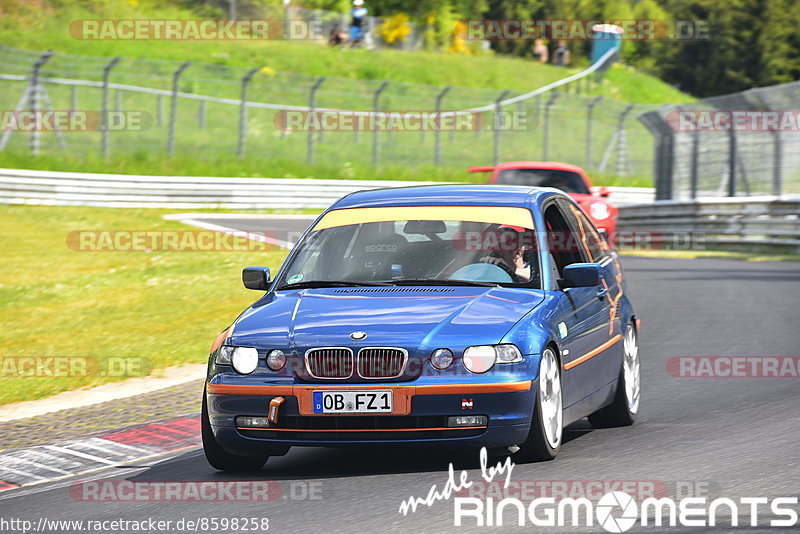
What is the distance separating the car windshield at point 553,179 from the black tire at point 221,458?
48.7 feet

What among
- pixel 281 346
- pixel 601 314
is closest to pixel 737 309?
pixel 601 314

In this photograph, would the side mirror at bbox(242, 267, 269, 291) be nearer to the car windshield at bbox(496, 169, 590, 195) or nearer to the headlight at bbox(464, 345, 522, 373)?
the headlight at bbox(464, 345, 522, 373)

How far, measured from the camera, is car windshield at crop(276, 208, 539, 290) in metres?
7.68

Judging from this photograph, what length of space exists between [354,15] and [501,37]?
30.2 m

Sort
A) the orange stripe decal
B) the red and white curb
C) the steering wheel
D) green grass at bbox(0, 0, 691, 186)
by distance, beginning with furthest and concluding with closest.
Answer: green grass at bbox(0, 0, 691, 186) → the red and white curb → the steering wheel → the orange stripe decal

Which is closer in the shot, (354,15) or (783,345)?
(783,345)

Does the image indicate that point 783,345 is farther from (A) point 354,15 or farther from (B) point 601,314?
(A) point 354,15

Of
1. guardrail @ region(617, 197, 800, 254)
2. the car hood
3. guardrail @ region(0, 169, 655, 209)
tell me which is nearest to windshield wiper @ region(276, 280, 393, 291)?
the car hood

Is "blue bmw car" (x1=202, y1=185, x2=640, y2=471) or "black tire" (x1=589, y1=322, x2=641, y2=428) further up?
"blue bmw car" (x1=202, y1=185, x2=640, y2=471)

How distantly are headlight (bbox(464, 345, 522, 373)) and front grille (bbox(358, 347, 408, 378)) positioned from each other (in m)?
0.32

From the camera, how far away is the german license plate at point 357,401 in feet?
21.7

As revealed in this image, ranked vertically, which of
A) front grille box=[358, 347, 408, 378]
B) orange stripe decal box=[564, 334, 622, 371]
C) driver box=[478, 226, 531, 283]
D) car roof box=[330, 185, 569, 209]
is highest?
car roof box=[330, 185, 569, 209]

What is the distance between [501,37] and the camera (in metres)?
88.9

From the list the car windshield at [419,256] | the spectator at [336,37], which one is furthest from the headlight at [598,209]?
the spectator at [336,37]
